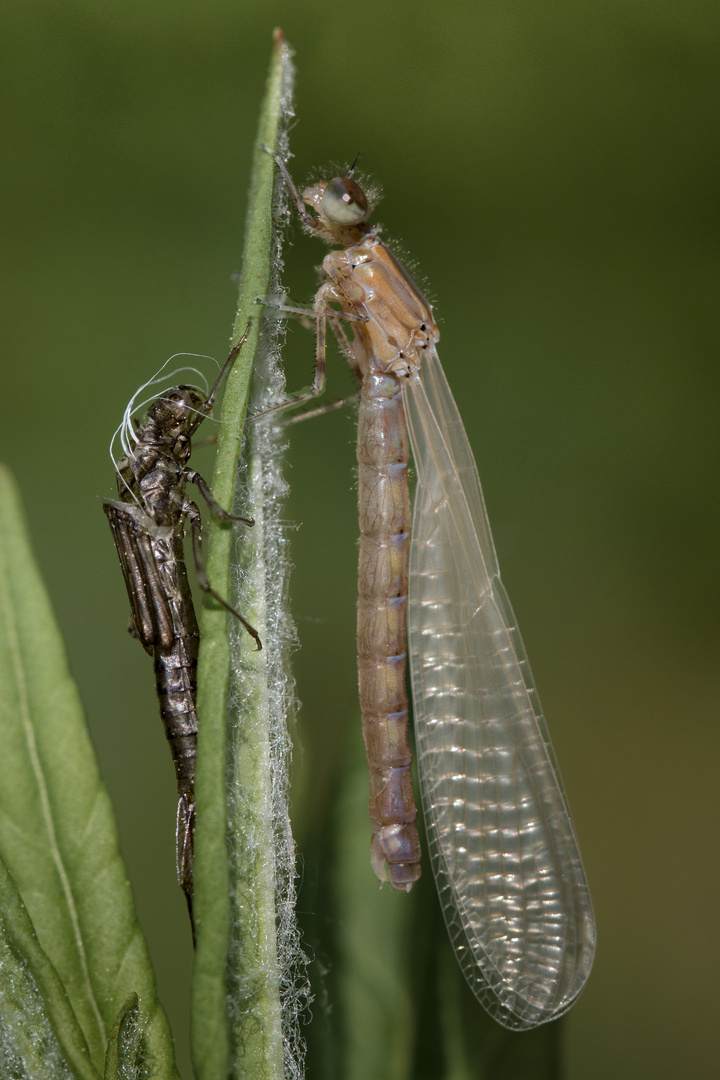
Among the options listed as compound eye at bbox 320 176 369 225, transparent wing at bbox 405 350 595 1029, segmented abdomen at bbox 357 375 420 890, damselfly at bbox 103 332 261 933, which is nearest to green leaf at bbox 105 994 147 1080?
damselfly at bbox 103 332 261 933

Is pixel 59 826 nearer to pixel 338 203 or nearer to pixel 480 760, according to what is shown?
pixel 480 760

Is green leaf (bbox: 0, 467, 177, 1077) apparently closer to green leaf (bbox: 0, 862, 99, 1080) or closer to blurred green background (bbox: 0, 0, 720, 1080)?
green leaf (bbox: 0, 862, 99, 1080)

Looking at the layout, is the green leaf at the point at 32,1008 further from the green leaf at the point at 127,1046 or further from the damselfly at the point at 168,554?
the damselfly at the point at 168,554

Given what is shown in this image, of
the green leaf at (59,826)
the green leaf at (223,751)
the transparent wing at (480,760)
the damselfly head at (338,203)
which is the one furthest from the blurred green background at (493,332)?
the green leaf at (59,826)

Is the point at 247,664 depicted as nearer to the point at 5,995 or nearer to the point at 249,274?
the point at 5,995

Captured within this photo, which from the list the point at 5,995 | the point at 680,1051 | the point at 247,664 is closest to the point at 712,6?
the point at 247,664
